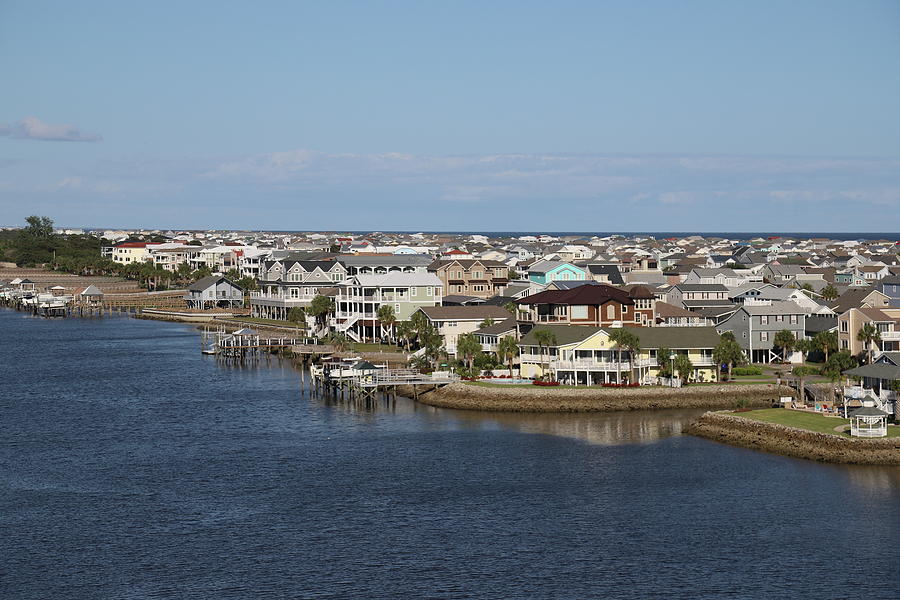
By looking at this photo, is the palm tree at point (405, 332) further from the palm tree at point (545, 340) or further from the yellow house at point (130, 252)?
the yellow house at point (130, 252)

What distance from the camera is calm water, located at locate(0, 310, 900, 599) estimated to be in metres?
33.3

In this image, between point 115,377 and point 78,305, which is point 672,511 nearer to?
point 115,377

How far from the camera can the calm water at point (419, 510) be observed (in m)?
33.3

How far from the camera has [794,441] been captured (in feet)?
162

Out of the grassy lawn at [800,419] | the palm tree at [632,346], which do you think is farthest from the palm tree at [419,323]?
the grassy lawn at [800,419]

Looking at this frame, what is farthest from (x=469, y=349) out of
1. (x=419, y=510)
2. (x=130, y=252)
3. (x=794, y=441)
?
(x=130, y=252)

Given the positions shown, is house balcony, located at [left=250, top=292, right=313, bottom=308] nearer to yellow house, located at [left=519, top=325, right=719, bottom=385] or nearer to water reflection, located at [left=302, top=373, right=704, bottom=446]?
yellow house, located at [left=519, top=325, right=719, bottom=385]

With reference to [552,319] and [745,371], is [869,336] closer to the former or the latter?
[745,371]

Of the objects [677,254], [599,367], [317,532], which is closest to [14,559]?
[317,532]

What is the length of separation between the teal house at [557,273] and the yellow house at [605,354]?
38.2 metres

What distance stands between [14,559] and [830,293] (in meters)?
79.3

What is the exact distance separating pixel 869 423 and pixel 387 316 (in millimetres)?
45112

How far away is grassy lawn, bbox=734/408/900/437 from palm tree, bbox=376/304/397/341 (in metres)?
36.7

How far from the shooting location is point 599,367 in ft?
209
